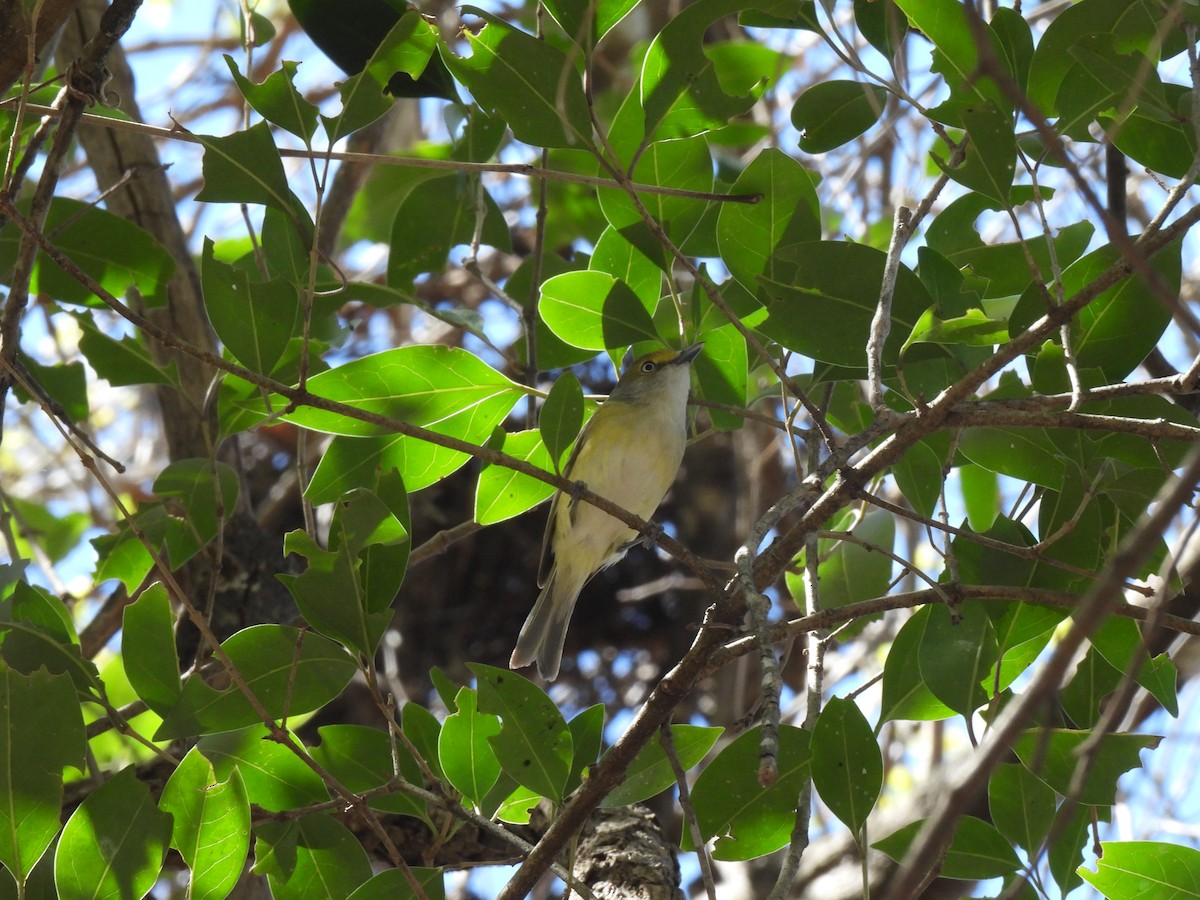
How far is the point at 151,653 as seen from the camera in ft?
6.68

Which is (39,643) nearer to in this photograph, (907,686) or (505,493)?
(505,493)

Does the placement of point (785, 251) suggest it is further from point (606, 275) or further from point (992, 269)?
point (992, 269)

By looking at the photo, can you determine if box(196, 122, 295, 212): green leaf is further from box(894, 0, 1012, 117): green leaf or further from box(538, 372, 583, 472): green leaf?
box(894, 0, 1012, 117): green leaf

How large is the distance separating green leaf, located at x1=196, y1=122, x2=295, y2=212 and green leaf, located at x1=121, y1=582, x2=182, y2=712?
29.3 inches

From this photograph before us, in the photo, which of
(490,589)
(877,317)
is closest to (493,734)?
(877,317)

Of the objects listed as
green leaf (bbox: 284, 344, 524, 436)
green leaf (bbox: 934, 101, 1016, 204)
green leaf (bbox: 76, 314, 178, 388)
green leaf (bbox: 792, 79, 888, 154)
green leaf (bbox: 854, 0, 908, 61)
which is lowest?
green leaf (bbox: 284, 344, 524, 436)

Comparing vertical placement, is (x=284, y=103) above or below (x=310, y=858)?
above

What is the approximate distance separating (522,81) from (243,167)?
54 centimetres

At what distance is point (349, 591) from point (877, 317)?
3.25 feet

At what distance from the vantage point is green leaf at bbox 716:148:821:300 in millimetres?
2113

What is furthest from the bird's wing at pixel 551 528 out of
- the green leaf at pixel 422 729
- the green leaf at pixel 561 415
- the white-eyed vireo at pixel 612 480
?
the green leaf at pixel 561 415

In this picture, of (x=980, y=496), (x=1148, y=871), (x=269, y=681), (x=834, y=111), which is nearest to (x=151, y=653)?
(x=269, y=681)

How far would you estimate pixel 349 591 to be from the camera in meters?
1.95

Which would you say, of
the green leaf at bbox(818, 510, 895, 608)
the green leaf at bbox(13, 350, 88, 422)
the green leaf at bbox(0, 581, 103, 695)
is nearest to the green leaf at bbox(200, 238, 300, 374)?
the green leaf at bbox(0, 581, 103, 695)
